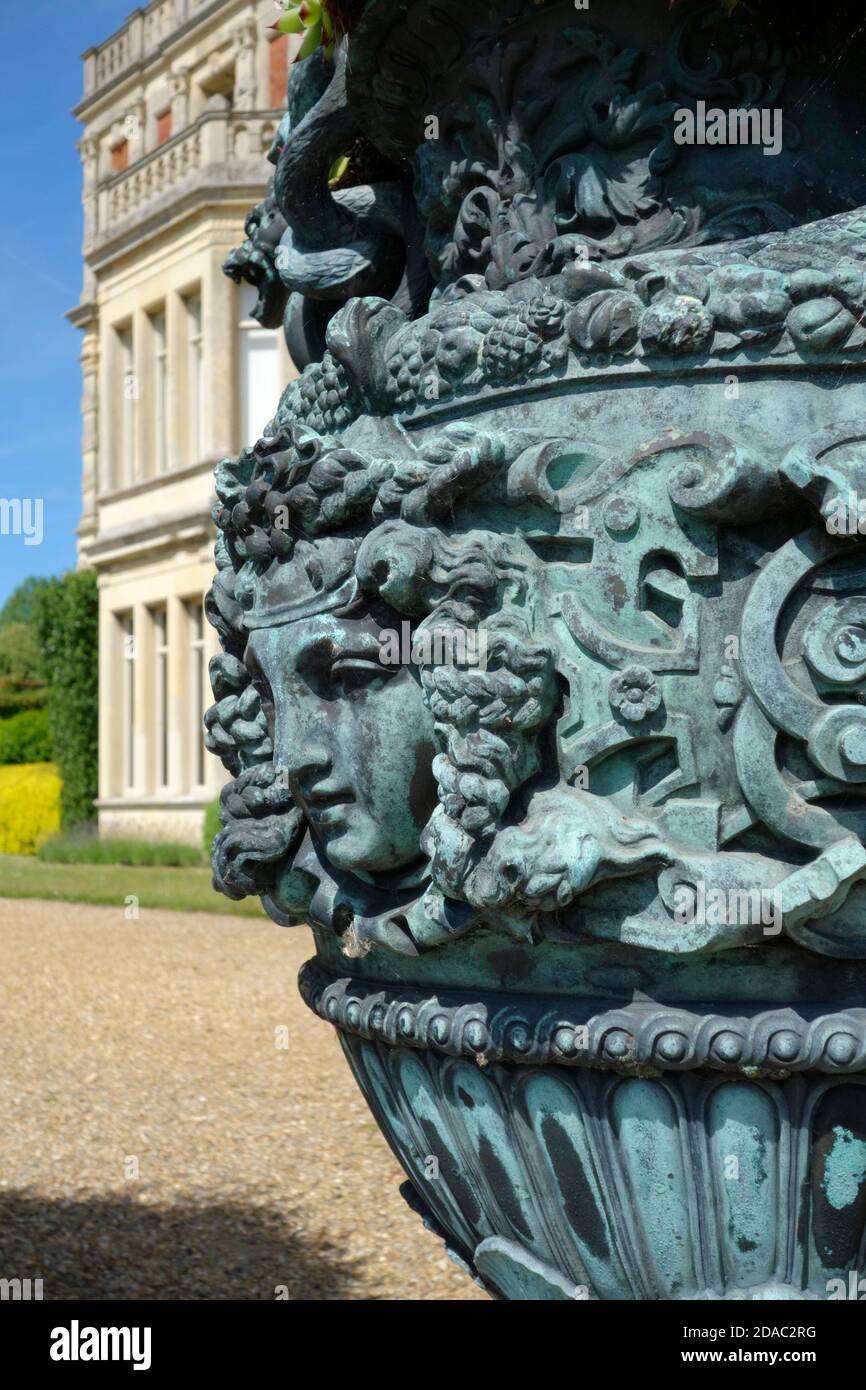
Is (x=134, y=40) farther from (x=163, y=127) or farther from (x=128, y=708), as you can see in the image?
(x=128, y=708)

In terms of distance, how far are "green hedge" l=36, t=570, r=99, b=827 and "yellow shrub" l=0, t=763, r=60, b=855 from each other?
0.74 meters

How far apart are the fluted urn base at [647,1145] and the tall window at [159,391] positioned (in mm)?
20271

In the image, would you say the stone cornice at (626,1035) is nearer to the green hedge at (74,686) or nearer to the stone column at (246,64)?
the stone column at (246,64)

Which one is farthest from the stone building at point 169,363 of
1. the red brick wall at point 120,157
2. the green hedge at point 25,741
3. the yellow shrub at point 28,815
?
the green hedge at point 25,741

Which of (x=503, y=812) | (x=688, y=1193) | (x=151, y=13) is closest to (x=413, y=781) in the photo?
(x=503, y=812)

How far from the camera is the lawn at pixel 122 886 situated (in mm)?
13867

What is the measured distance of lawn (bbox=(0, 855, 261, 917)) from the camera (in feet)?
45.5

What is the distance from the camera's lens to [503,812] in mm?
1786

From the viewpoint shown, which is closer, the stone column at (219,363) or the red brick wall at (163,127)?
the stone column at (219,363)

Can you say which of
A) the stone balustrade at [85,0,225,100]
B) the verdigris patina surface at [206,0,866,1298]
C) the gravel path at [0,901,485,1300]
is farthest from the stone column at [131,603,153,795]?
the verdigris patina surface at [206,0,866,1298]

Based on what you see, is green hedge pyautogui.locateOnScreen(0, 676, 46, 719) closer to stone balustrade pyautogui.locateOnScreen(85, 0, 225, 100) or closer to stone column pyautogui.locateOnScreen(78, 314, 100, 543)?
stone column pyautogui.locateOnScreen(78, 314, 100, 543)

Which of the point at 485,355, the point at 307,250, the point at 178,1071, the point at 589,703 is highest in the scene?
the point at 307,250

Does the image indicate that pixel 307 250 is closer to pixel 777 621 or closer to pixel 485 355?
pixel 485 355
